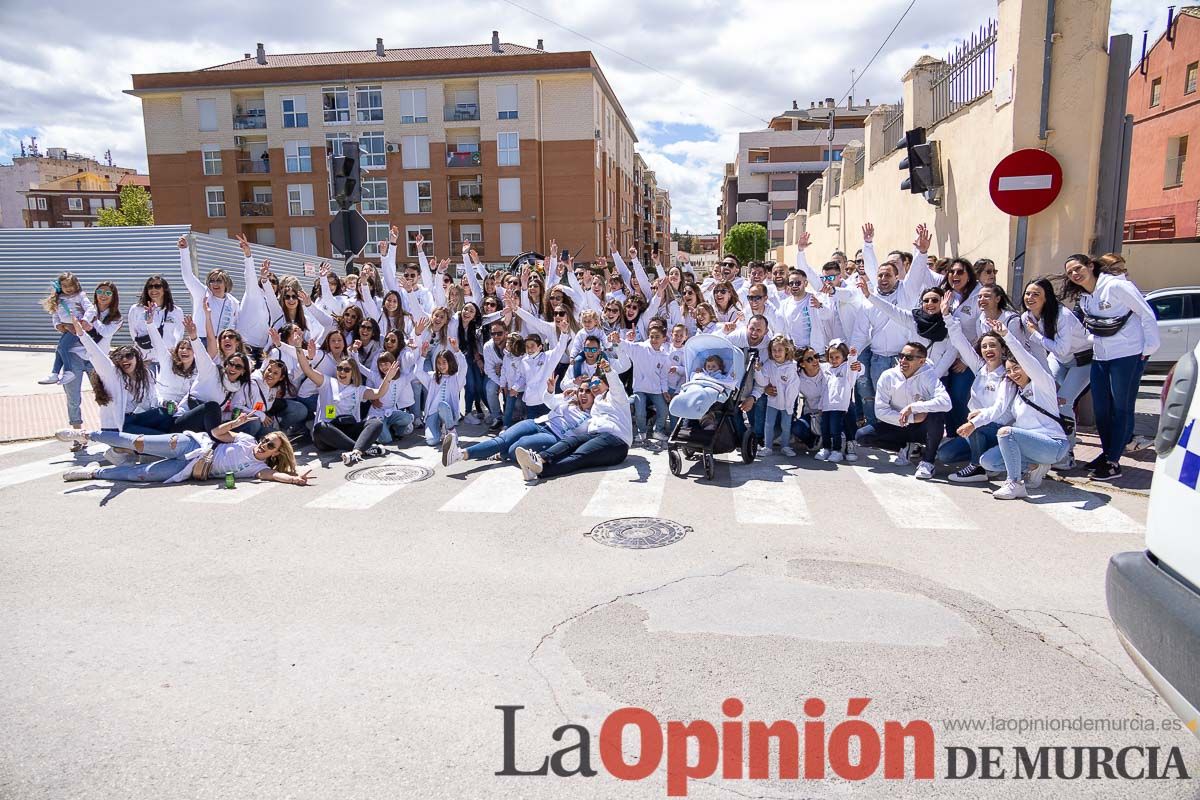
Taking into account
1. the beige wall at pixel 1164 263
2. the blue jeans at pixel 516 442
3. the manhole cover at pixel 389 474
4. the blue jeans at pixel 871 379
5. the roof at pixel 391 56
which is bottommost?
the manhole cover at pixel 389 474

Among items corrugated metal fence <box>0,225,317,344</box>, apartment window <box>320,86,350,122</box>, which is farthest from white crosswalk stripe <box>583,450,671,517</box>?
apartment window <box>320,86,350,122</box>

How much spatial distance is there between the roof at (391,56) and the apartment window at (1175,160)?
111ft

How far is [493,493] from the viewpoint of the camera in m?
6.98

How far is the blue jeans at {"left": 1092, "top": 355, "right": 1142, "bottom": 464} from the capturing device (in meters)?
7.07

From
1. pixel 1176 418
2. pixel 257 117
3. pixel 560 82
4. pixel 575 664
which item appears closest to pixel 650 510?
pixel 575 664

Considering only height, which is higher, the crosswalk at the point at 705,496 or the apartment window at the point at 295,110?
the apartment window at the point at 295,110

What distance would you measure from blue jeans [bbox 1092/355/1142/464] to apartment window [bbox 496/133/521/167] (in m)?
44.9

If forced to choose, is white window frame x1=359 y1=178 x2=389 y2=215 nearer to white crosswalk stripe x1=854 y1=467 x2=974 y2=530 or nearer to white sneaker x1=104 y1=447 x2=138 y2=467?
white sneaker x1=104 y1=447 x2=138 y2=467

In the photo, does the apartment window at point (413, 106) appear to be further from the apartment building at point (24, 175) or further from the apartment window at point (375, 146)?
the apartment building at point (24, 175)

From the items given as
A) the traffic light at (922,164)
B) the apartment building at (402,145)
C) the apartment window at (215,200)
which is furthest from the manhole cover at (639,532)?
the apartment window at (215,200)

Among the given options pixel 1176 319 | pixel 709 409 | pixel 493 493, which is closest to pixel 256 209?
pixel 493 493

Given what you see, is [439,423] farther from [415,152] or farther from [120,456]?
[415,152]

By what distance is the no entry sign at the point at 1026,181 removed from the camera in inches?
355

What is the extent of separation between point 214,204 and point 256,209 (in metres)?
3.27
